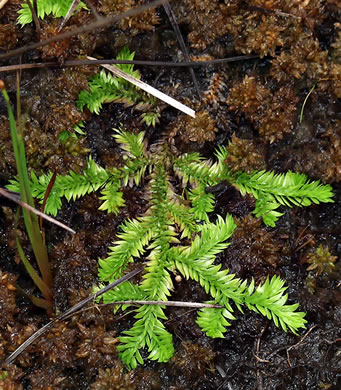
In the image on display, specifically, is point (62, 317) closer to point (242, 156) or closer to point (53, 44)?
point (242, 156)

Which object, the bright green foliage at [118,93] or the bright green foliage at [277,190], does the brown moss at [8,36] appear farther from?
the bright green foliage at [277,190]

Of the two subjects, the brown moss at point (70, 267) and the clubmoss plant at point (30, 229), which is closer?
the clubmoss plant at point (30, 229)

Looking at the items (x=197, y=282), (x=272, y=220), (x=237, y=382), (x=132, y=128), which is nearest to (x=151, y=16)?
(x=132, y=128)

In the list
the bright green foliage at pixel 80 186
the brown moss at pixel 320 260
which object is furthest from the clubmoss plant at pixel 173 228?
the brown moss at pixel 320 260

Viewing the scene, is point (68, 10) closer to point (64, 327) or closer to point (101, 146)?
point (101, 146)

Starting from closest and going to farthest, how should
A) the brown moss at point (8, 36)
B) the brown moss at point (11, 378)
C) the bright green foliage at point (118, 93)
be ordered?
the brown moss at point (11, 378) → the brown moss at point (8, 36) → the bright green foliage at point (118, 93)

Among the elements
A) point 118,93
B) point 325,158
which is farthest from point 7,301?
point 325,158
